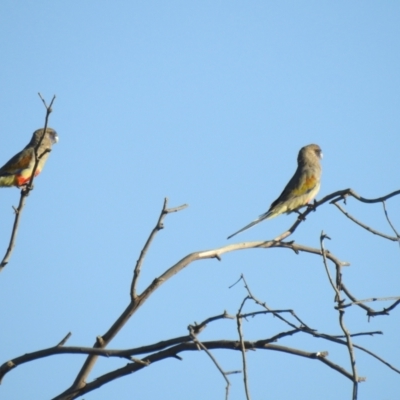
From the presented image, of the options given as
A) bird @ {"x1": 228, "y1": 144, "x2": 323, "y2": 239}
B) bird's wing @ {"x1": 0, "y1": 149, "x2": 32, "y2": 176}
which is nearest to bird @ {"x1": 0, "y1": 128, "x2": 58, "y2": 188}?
bird's wing @ {"x1": 0, "y1": 149, "x2": 32, "y2": 176}

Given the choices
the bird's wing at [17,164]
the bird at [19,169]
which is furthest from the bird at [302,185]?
the bird's wing at [17,164]

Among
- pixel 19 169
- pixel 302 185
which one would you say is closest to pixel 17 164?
pixel 19 169

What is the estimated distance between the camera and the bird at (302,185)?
1062 cm

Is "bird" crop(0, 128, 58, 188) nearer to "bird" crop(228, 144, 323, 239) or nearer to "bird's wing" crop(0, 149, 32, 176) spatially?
"bird's wing" crop(0, 149, 32, 176)

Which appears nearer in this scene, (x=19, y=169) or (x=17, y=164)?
(x=19, y=169)

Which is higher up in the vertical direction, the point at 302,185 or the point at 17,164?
the point at 17,164

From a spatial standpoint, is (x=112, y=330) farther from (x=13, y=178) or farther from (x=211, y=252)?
(x=13, y=178)

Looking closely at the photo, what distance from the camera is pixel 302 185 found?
11539 millimetres

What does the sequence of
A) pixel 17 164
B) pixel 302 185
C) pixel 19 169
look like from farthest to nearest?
pixel 17 164 → pixel 19 169 → pixel 302 185

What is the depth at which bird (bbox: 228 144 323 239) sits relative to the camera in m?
10.6

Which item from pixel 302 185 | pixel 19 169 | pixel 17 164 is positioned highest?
pixel 17 164

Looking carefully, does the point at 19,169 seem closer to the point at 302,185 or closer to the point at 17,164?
the point at 17,164

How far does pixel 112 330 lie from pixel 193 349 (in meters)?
0.72

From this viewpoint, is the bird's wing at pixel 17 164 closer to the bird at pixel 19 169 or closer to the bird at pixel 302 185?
the bird at pixel 19 169
